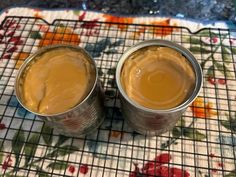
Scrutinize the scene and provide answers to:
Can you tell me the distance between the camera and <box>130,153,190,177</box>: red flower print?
2.23 ft

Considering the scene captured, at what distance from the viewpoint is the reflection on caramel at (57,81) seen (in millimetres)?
619

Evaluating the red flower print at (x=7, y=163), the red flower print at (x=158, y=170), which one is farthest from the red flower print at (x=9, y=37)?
the red flower print at (x=158, y=170)

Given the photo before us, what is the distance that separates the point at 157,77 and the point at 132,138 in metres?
0.19

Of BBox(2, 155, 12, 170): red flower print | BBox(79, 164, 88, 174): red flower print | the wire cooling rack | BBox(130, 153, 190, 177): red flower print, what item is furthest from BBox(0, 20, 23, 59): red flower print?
BBox(130, 153, 190, 177): red flower print

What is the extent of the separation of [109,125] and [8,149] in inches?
10.6

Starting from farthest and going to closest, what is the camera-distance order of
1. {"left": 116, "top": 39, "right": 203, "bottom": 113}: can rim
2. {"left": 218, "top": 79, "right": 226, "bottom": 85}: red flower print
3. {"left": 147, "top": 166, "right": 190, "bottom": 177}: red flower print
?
{"left": 218, "top": 79, "right": 226, "bottom": 85}: red flower print → {"left": 147, "top": 166, "right": 190, "bottom": 177}: red flower print → {"left": 116, "top": 39, "right": 203, "bottom": 113}: can rim

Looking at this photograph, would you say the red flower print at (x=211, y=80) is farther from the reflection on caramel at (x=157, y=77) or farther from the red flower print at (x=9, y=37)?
the red flower print at (x=9, y=37)

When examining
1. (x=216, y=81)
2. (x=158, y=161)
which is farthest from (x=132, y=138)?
(x=216, y=81)

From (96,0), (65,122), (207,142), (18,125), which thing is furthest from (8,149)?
(96,0)

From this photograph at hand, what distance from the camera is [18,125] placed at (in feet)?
2.52

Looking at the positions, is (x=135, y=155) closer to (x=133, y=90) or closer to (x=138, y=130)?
(x=138, y=130)

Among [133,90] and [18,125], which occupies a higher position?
[133,90]

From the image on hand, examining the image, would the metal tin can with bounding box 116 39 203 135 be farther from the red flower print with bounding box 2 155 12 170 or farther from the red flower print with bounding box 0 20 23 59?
the red flower print with bounding box 0 20 23 59

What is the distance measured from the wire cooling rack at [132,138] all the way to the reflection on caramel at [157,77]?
0.52ft
